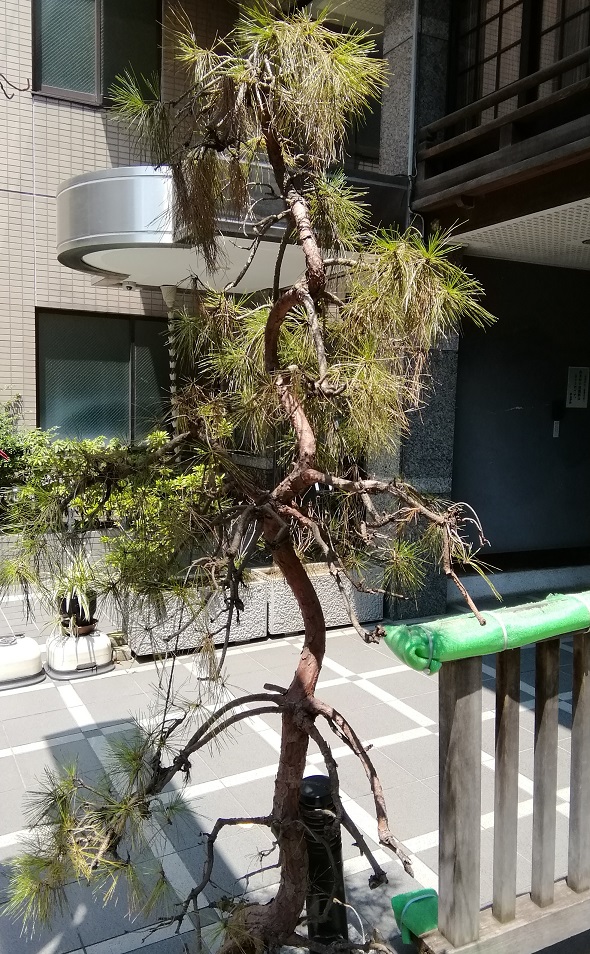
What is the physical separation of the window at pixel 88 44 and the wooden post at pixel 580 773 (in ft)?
26.3

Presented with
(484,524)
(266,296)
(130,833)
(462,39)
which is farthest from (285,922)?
(462,39)

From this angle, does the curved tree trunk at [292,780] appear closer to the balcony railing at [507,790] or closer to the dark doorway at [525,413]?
the balcony railing at [507,790]

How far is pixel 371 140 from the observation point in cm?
930

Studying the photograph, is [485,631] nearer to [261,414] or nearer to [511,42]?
[261,414]

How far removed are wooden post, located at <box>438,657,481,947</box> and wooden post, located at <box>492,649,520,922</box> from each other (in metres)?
0.11

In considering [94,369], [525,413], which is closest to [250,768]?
[525,413]

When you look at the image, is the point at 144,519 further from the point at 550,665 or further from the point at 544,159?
the point at 544,159

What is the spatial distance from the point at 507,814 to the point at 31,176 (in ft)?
25.9

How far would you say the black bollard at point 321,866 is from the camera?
2240mm

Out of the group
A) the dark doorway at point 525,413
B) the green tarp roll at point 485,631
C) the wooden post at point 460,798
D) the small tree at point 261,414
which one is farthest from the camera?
the dark doorway at point 525,413

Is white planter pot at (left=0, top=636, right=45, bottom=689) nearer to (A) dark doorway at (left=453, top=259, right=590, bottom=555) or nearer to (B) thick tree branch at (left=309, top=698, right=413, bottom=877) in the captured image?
(B) thick tree branch at (left=309, top=698, right=413, bottom=877)

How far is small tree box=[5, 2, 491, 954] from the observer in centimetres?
182

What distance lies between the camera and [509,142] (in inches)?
199

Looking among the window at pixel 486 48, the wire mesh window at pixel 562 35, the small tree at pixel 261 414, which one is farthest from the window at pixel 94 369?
the small tree at pixel 261 414
